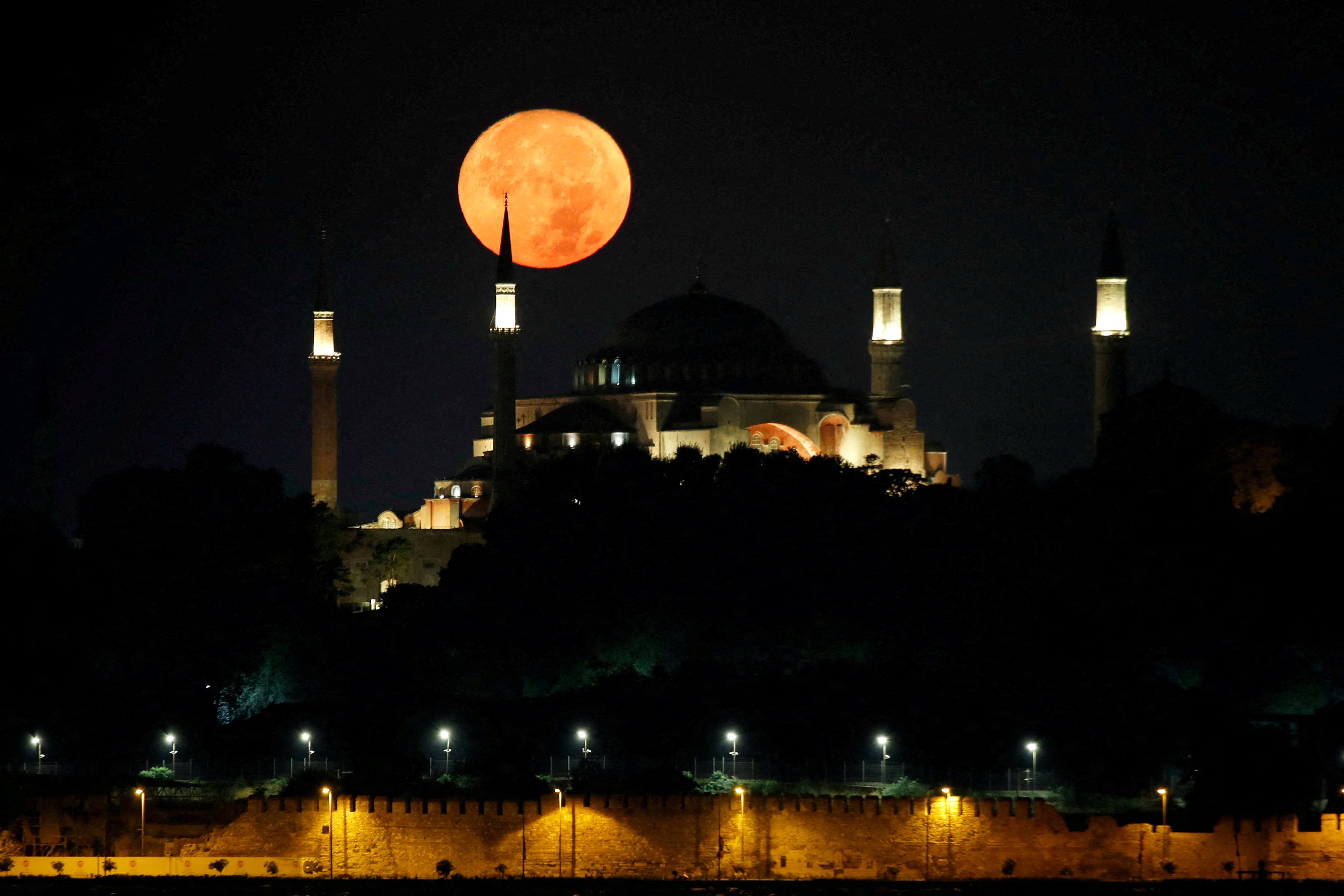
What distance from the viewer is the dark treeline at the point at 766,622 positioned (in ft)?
122

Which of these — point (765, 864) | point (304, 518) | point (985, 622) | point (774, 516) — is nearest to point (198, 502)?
point (304, 518)

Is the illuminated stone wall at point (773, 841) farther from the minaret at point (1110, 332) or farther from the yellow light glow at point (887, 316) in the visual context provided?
the yellow light glow at point (887, 316)

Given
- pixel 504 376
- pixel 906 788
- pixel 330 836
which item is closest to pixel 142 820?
pixel 330 836

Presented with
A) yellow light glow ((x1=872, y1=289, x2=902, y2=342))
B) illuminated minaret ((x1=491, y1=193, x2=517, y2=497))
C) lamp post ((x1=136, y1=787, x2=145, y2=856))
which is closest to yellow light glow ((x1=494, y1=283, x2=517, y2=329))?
illuminated minaret ((x1=491, y1=193, x2=517, y2=497))

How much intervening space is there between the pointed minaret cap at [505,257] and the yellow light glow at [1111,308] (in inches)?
518

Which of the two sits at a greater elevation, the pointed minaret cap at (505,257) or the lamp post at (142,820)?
the pointed minaret cap at (505,257)

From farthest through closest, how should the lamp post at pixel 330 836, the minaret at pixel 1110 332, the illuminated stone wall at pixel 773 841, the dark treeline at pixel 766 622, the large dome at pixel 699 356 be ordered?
the large dome at pixel 699 356, the minaret at pixel 1110 332, the dark treeline at pixel 766 622, the lamp post at pixel 330 836, the illuminated stone wall at pixel 773 841

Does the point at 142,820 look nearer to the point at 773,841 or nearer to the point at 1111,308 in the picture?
the point at 773,841

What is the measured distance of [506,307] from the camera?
5897 cm

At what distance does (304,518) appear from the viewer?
5441 cm

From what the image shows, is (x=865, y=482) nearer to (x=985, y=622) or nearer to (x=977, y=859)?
(x=985, y=622)

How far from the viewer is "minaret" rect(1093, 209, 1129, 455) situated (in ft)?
188

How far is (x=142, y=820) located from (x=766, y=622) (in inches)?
536

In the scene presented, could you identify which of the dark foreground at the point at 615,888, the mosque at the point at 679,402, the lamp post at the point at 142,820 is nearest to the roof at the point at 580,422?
the mosque at the point at 679,402
